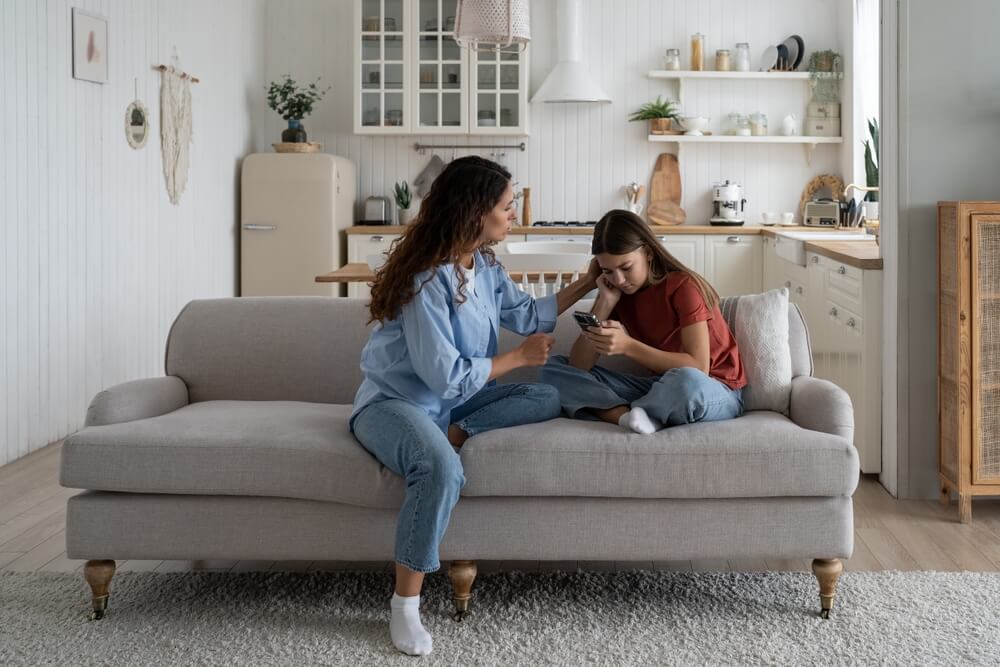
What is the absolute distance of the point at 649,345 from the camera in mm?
3098

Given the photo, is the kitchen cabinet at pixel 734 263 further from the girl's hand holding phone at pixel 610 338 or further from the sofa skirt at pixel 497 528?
the sofa skirt at pixel 497 528

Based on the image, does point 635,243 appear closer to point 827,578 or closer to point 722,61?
point 827,578

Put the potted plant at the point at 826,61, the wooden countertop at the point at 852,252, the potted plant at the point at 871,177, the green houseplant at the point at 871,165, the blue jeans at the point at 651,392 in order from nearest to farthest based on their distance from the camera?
the blue jeans at the point at 651,392 < the wooden countertop at the point at 852,252 < the potted plant at the point at 871,177 < the green houseplant at the point at 871,165 < the potted plant at the point at 826,61

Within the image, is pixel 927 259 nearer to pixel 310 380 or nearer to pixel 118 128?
pixel 310 380

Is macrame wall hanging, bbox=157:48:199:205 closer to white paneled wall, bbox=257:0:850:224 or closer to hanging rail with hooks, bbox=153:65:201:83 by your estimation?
hanging rail with hooks, bbox=153:65:201:83

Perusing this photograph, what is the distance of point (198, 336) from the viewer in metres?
3.41

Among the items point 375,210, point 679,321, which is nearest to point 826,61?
point 375,210

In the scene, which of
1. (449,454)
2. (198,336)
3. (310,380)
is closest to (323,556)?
(449,454)

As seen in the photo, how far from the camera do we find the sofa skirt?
2.72 m

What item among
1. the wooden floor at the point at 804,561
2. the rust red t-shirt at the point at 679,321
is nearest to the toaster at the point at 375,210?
the wooden floor at the point at 804,561

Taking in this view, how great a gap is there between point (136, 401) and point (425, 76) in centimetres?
467

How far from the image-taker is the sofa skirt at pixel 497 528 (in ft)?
8.92

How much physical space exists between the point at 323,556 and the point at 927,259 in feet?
7.54

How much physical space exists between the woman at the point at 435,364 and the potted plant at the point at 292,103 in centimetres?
451
